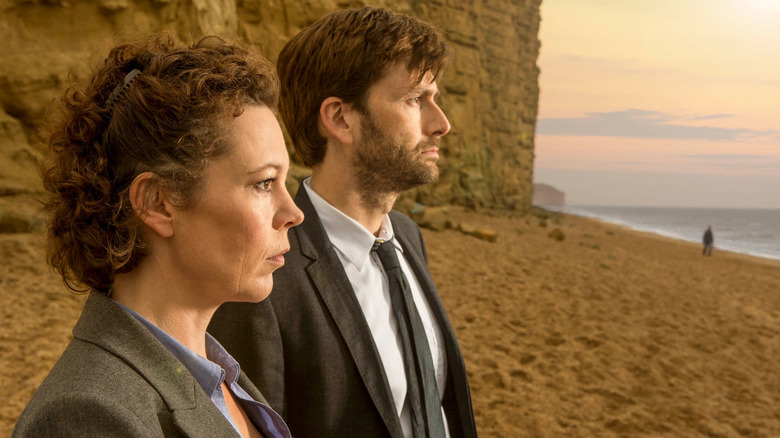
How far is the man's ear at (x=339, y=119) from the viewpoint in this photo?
2033 mm

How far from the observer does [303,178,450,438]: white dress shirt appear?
6.08 ft

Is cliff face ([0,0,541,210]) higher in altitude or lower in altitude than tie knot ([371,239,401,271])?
higher

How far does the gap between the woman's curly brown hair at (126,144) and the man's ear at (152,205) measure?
0.01m

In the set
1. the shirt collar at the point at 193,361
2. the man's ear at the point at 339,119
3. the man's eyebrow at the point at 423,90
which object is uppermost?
the man's eyebrow at the point at 423,90

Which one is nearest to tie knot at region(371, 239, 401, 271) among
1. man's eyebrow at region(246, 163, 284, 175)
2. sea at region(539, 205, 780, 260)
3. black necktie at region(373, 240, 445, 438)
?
black necktie at region(373, 240, 445, 438)

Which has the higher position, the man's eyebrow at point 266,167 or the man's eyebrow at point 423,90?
the man's eyebrow at point 423,90

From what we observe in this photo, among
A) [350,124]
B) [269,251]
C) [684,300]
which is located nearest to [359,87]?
[350,124]

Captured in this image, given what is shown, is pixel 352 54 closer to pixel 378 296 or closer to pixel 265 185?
pixel 378 296

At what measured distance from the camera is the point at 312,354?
5.65 ft

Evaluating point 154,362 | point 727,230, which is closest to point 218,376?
point 154,362

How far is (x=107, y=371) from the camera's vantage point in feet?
2.98

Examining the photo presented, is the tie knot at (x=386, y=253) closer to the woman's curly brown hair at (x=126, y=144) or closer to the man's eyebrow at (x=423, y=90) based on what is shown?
the man's eyebrow at (x=423, y=90)

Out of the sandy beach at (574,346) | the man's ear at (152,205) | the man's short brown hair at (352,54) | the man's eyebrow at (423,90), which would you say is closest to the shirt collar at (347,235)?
the man's short brown hair at (352,54)

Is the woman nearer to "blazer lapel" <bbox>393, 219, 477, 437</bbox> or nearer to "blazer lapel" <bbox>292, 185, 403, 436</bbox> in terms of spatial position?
"blazer lapel" <bbox>292, 185, 403, 436</bbox>
